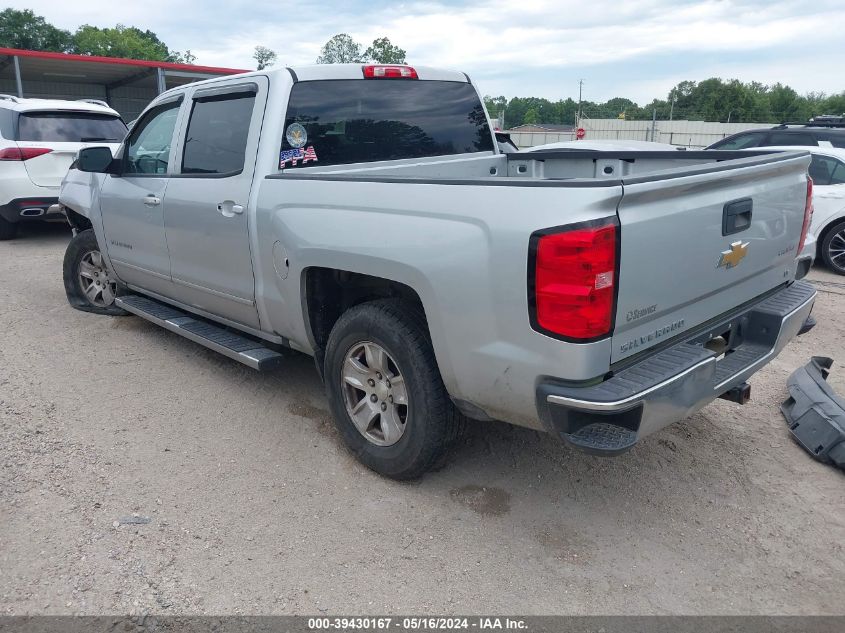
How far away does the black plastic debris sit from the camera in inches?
139

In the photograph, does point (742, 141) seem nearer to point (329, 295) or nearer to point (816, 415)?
point (816, 415)

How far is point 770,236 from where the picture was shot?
3252mm

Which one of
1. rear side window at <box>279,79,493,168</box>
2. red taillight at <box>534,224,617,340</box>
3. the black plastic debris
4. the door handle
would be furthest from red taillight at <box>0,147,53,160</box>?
the black plastic debris

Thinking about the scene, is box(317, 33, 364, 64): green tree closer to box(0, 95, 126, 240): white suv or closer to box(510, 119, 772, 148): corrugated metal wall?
box(510, 119, 772, 148): corrugated metal wall

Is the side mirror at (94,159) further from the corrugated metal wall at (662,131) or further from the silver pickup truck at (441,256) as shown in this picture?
the corrugated metal wall at (662,131)

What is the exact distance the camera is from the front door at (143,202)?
464 cm

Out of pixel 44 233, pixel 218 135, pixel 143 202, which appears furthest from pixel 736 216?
pixel 44 233

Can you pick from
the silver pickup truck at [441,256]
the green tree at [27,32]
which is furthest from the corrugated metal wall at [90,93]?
the green tree at [27,32]

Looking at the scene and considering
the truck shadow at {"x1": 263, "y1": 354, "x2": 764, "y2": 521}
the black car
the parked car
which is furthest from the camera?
the black car

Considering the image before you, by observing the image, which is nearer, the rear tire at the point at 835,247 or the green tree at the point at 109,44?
the rear tire at the point at 835,247

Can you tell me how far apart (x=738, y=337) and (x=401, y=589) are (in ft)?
6.78

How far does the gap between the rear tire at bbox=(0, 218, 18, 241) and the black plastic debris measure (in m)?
9.99

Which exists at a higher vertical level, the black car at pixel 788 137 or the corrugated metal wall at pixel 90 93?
the corrugated metal wall at pixel 90 93

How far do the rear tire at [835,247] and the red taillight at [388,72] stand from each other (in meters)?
6.51
